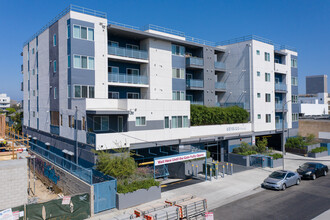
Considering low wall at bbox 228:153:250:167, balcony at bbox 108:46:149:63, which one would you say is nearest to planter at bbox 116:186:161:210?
low wall at bbox 228:153:250:167

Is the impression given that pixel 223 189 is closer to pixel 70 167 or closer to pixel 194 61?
pixel 70 167

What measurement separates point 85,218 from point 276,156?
23.1m

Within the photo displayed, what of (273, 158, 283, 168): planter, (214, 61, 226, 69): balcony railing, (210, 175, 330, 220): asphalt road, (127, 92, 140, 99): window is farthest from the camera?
(214, 61, 226, 69): balcony railing

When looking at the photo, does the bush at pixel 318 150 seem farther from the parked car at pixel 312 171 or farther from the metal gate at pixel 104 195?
the metal gate at pixel 104 195

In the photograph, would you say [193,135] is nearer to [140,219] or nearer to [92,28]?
[92,28]

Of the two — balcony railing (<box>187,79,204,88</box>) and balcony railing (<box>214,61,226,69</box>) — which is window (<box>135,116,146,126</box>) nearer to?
balcony railing (<box>187,79,204,88</box>)

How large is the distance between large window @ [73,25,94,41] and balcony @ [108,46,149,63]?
242 centimetres

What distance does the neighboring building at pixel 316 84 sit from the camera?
6678 inches

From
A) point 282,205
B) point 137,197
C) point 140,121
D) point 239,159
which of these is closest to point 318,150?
point 239,159

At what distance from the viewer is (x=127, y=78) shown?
102 feet

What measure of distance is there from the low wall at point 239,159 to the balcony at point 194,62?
12.7m

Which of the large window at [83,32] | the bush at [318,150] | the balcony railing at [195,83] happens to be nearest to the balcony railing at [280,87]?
the bush at [318,150]

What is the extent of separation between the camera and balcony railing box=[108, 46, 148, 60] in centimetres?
2986

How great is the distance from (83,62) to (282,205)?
72.4 feet
